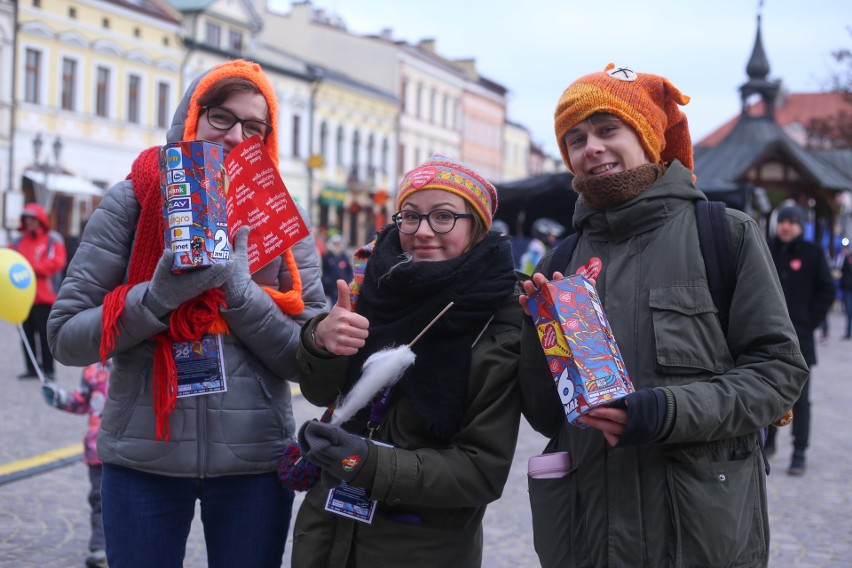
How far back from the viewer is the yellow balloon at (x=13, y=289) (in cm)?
561

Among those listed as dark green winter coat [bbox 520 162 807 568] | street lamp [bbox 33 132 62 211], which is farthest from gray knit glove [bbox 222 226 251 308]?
street lamp [bbox 33 132 62 211]

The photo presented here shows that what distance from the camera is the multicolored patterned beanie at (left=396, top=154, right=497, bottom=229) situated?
2617mm

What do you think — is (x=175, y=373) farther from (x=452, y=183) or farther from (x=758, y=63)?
(x=758, y=63)

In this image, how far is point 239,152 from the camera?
2.67 metres

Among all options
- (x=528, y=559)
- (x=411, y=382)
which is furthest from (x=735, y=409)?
(x=528, y=559)

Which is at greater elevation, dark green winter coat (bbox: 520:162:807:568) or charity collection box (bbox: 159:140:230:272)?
charity collection box (bbox: 159:140:230:272)

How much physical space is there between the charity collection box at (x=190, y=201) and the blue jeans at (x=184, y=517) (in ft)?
2.21

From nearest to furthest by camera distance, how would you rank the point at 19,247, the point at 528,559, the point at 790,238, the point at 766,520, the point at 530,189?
the point at 766,520 < the point at 528,559 < the point at 790,238 < the point at 19,247 < the point at 530,189

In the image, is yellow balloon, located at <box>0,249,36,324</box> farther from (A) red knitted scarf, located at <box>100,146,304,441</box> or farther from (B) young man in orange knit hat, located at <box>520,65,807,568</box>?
(B) young man in orange knit hat, located at <box>520,65,807,568</box>

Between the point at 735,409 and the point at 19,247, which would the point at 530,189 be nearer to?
the point at 19,247

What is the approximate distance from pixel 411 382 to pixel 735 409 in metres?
0.81

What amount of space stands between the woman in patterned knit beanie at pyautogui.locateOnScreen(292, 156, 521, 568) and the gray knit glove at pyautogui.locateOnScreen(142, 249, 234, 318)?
11.4 inches

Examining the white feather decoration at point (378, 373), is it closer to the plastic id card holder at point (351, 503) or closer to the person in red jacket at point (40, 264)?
the plastic id card holder at point (351, 503)

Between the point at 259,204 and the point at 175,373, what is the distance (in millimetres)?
527
